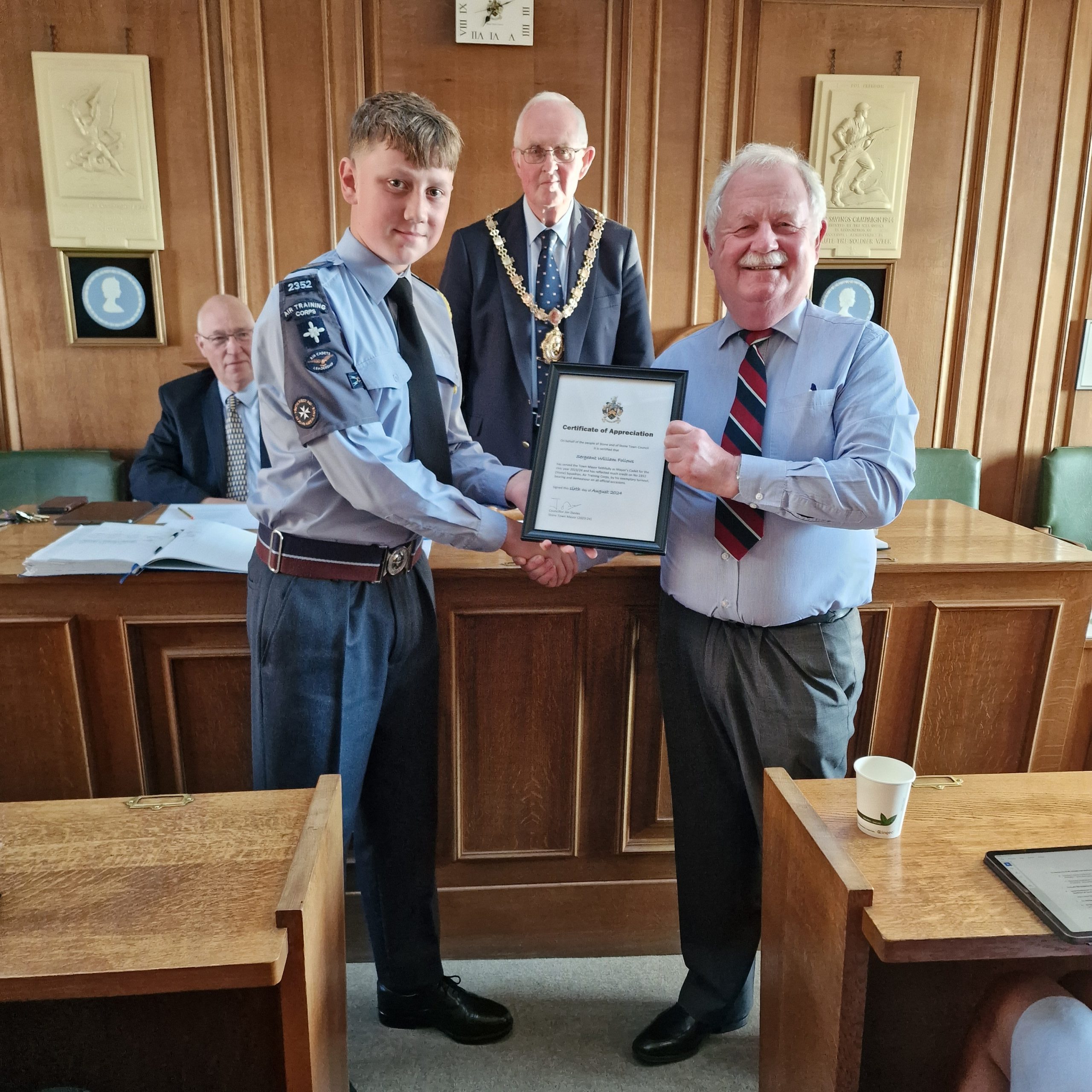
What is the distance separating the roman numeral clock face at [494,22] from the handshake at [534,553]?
9.02 ft

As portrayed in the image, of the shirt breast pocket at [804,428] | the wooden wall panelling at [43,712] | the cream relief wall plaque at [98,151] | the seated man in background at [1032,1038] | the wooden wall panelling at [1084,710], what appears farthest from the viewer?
the cream relief wall plaque at [98,151]

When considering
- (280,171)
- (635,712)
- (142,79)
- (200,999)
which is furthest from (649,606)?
(142,79)

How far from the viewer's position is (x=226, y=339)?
3.30 meters

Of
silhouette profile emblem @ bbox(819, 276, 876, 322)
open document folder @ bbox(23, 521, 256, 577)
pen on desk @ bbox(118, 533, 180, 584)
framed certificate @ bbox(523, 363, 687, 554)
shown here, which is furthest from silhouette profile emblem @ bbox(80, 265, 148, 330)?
silhouette profile emblem @ bbox(819, 276, 876, 322)

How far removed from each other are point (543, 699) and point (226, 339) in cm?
202

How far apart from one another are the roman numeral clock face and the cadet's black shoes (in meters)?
3.69

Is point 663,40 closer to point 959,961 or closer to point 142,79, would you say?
point 142,79

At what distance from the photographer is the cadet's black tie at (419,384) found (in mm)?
1684

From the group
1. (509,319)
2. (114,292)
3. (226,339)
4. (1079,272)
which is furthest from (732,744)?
(1079,272)

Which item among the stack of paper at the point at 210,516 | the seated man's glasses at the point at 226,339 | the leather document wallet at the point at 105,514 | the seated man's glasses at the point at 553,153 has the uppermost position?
the seated man's glasses at the point at 553,153

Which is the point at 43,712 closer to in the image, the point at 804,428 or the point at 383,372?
the point at 383,372

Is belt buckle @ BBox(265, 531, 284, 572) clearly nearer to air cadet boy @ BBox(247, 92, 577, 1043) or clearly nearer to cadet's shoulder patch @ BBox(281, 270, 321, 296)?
air cadet boy @ BBox(247, 92, 577, 1043)

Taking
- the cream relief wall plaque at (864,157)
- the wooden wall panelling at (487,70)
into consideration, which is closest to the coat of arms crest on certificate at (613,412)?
the wooden wall panelling at (487,70)

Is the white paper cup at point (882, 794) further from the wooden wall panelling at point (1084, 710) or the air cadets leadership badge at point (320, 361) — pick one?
the wooden wall panelling at point (1084, 710)
